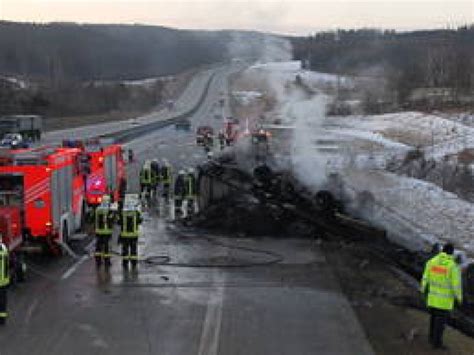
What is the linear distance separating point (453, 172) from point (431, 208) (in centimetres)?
610

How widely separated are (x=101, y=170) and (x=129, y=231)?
7721 mm

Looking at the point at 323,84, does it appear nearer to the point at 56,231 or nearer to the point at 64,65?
the point at 56,231

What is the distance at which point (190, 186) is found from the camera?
25.4 metres

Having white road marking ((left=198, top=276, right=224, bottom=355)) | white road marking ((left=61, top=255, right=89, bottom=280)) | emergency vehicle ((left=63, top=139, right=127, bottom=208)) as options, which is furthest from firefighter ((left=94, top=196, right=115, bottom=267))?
emergency vehicle ((left=63, top=139, right=127, bottom=208))

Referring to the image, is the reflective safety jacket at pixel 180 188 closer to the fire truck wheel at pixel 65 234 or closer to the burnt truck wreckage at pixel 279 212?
the burnt truck wreckage at pixel 279 212

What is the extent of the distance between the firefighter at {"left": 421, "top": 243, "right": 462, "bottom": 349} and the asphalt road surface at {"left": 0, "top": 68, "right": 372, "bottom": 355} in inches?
42.5

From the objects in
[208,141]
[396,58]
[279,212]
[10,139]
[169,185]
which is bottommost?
[10,139]

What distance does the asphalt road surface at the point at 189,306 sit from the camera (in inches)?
467

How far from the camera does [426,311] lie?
1395cm

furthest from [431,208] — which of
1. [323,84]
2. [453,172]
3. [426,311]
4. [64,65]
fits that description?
[64,65]

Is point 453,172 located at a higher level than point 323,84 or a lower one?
lower

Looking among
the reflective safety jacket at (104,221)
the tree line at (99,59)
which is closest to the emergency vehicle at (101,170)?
the reflective safety jacket at (104,221)

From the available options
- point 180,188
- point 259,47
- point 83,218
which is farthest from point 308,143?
point 259,47

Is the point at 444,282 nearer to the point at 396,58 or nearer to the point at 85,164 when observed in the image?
the point at 85,164
